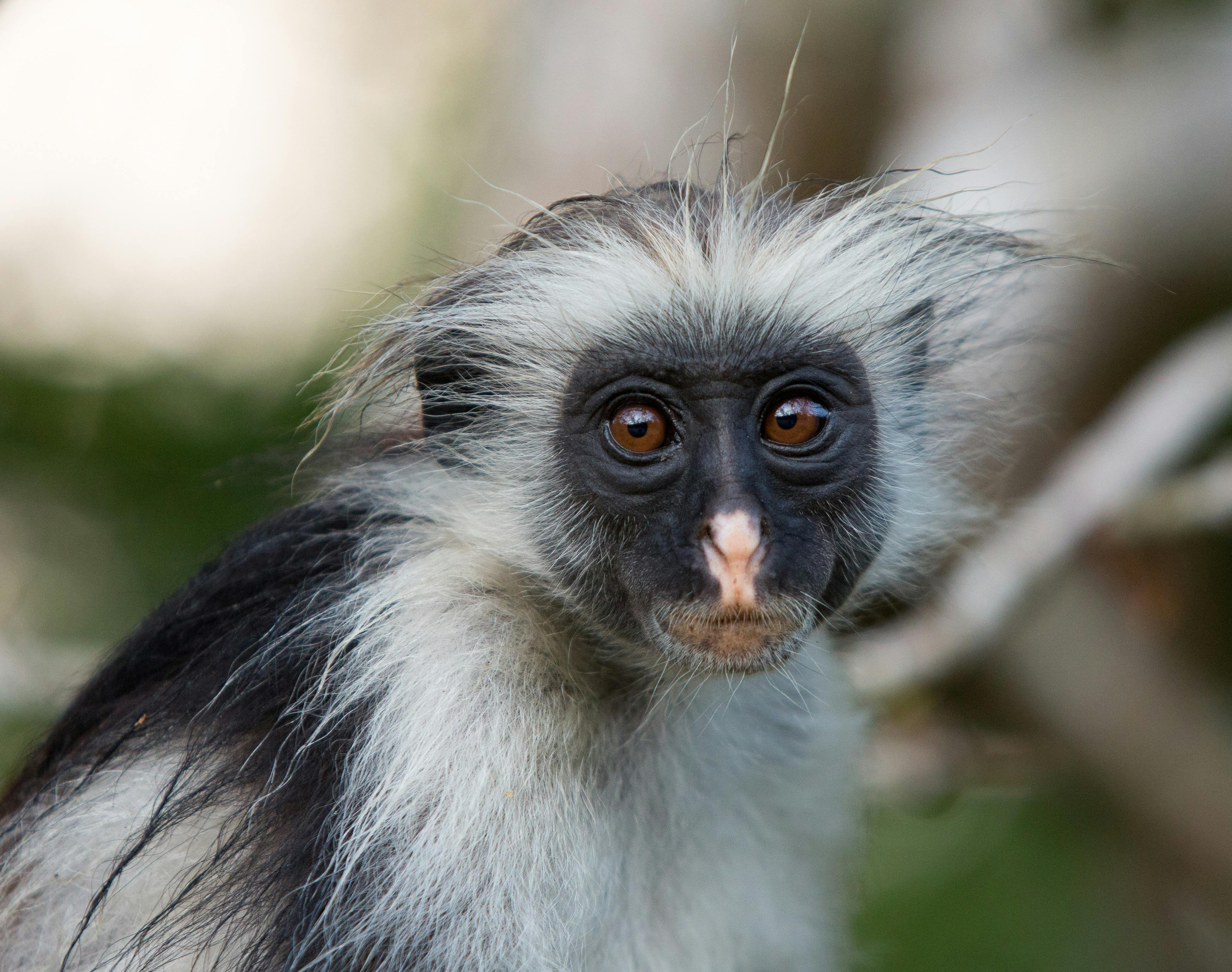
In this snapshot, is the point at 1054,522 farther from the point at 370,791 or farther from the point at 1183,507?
the point at 370,791

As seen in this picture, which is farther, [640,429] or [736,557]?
→ [640,429]

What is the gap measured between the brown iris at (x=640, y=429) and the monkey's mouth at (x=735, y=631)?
0.39 m

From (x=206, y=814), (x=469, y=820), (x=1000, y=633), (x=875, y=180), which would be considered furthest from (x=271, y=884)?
(x=1000, y=633)

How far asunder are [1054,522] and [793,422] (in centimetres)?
226

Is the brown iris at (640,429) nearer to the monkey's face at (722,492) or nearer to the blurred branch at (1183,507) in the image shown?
the monkey's face at (722,492)

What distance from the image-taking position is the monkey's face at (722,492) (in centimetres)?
225

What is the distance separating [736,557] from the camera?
217 centimetres

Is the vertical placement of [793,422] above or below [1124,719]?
above

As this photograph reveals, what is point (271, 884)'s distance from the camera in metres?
2.17

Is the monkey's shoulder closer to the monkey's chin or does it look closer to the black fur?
the black fur

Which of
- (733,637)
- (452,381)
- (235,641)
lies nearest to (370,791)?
(235,641)

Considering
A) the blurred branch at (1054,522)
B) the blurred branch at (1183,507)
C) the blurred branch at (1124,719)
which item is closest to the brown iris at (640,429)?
the blurred branch at (1054,522)

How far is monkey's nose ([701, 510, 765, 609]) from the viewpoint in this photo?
2168 millimetres

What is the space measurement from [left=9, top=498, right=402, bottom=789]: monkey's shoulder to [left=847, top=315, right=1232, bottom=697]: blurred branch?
2.08 metres
